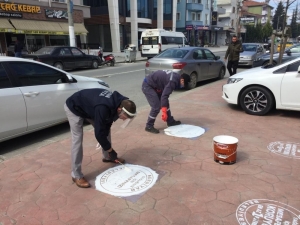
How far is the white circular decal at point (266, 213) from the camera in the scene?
248cm

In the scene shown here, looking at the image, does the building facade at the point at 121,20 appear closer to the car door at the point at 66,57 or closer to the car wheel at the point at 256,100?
the car door at the point at 66,57

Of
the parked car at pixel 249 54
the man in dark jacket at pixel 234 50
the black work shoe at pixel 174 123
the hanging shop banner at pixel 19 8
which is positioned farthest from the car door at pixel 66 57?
the black work shoe at pixel 174 123

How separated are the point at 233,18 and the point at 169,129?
62.8 metres

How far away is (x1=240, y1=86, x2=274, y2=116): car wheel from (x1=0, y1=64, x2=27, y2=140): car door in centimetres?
453

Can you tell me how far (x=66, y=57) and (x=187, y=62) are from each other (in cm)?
815

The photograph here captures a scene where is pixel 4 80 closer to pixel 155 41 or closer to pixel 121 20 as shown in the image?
pixel 155 41

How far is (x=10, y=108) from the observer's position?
400 centimetres

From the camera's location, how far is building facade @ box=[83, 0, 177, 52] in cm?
2978

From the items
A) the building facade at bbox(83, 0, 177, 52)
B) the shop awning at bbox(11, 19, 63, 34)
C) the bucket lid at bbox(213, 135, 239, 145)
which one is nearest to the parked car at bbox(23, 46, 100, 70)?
the shop awning at bbox(11, 19, 63, 34)

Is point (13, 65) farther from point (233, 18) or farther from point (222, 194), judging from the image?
point (233, 18)

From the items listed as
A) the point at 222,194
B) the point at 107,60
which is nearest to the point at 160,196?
the point at 222,194

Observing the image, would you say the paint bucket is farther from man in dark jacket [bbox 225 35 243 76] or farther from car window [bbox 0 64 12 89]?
man in dark jacket [bbox 225 35 243 76]

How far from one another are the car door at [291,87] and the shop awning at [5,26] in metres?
19.3

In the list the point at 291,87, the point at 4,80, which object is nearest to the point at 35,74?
the point at 4,80
